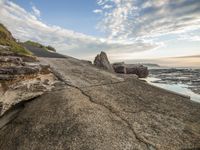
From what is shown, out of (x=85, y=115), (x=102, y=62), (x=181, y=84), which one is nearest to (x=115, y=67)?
(x=102, y=62)

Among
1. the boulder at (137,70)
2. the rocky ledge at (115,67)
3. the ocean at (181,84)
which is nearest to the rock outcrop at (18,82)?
the rocky ledge at (115,67)

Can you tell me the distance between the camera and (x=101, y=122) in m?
6.33

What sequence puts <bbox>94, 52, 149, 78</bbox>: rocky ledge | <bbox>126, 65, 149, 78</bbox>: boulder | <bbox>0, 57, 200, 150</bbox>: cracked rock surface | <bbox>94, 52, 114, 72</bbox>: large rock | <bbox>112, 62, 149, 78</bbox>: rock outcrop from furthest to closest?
<bbox>126, 65, 149, 78</bbox>: boulder, <bbox>112, 62, 149, 78</bbox>: rock outcrop, <bbox>94, 52, 149, 78</bbox>: rocky ledge, <bbox>94, 52, 114, 72</bbox>: large rock, <bbox>0, 57, 200, 150</bbox>: cracked rock surface

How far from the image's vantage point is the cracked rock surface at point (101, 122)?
557cm

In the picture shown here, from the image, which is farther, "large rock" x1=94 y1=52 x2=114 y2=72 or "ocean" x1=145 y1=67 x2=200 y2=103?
"ocean" x1=145 y1=67 x2=200 y2=103

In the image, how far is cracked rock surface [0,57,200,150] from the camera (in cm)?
557

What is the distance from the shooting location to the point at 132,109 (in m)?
7.70

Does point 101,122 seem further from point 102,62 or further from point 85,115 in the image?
point 102,62

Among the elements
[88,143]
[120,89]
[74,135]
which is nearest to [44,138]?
[74,135]

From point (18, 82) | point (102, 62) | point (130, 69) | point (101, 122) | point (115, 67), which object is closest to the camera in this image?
point (101, 122)

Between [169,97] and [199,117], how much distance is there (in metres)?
2.27

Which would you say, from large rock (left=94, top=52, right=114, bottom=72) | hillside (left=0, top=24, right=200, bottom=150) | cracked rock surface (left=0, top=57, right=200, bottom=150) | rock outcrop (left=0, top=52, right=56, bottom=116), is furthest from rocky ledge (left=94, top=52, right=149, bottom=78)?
A: rock outcrop (left=0, top=52, right=56, bottom=116)

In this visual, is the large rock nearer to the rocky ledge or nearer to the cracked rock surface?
the rocky ledge

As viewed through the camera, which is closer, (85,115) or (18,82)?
(85,115)
